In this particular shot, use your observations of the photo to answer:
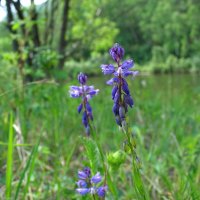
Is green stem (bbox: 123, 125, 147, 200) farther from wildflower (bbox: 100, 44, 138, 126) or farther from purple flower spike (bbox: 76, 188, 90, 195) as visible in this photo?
purple flower spike (bbox: 76, 188, 90, 195)

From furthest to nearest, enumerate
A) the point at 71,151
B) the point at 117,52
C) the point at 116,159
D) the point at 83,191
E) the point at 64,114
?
1. the point at 64,114
2. the point at 71,151
3. the point at 116,159
4. the point at 83,191
5. the point at 117,52

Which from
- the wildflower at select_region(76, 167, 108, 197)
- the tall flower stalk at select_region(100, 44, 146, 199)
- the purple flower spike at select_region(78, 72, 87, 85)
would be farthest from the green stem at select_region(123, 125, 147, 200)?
the purple flower spike at select_region(78, 72, 87, 85)

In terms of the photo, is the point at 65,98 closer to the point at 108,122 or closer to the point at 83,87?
the point at 108,122

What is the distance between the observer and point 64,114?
3049 mm

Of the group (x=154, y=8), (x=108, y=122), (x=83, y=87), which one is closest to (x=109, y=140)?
(x=108, y=122)

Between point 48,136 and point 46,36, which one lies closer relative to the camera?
point 48,136

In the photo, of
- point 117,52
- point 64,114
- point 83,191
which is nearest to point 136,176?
point 83,191

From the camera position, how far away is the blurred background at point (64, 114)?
174 cm

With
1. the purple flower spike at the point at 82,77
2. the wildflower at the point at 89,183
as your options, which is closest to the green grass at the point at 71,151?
the wildflower at the point at 89,183

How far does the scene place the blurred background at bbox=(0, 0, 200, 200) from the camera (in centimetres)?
174

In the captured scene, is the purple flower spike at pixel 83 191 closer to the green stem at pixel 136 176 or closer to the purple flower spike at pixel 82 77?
the green stem at pixel 136 176

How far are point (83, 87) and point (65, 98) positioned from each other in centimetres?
243

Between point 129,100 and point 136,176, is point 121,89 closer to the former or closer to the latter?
point 129,100

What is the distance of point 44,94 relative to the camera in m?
3.10
